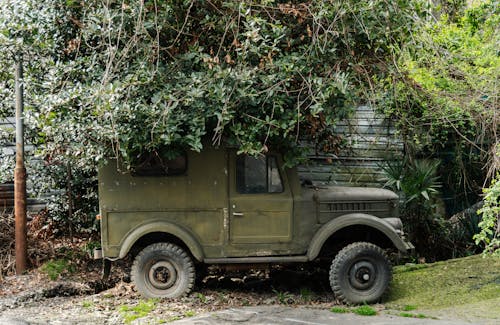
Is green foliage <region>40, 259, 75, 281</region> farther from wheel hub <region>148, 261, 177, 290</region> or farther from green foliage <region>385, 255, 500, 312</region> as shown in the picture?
green foliage <region>385, 255, 500, 312</region>

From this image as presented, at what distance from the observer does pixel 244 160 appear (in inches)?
308

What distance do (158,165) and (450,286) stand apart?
14.1 ft

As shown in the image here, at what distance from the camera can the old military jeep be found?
301 inches

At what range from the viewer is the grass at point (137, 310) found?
6984 mm

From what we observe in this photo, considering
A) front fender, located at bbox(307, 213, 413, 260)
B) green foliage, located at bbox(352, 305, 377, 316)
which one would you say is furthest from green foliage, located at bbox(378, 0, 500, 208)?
green foliage, located at bbox(352, 305, 377, 316)

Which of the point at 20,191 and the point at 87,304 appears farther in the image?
the point at 20,191

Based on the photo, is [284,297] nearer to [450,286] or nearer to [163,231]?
[163,231]

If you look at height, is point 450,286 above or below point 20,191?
below

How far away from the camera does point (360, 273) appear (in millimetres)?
7766

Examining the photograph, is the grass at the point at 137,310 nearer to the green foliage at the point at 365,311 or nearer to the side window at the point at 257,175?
the side window at the point at 257,175

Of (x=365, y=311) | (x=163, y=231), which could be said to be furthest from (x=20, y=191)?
(x=365, y=311)

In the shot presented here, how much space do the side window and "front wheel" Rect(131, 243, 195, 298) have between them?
1163 millimetres

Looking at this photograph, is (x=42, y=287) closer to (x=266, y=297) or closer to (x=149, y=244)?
(x=149, y=244)

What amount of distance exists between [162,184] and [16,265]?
2691 mm
